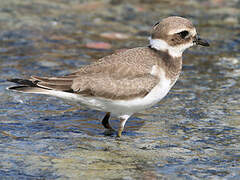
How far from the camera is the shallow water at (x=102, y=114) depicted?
5840mm

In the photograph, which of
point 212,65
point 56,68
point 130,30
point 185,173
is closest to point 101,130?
point 185,173

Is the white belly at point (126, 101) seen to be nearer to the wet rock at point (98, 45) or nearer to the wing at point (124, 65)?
the wing at point (124, 65)

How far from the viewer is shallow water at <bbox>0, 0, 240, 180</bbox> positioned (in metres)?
5.84

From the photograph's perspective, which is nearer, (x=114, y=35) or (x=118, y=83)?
(x=118, y=83)

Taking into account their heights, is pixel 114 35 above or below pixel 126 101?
above

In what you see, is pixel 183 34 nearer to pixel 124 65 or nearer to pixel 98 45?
pixel 124 65

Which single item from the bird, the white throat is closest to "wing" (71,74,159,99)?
the bird

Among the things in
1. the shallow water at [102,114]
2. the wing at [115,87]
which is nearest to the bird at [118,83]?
the wing at [115,87]

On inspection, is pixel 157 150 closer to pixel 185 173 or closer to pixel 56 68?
pixel 185 173

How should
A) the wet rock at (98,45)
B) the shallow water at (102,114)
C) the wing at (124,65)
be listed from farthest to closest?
the wet rock at (98,45) < the wing at (124,65) < the shallow water at (102,114)

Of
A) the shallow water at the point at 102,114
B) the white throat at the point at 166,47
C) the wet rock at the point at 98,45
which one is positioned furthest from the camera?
the wet rock at the point at 98,45

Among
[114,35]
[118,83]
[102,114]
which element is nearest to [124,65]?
[118,83]

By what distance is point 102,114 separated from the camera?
7859mm

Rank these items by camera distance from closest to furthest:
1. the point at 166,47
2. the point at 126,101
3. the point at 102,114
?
the point at 126,101 < the point at 166,47 < the point at 102,114
